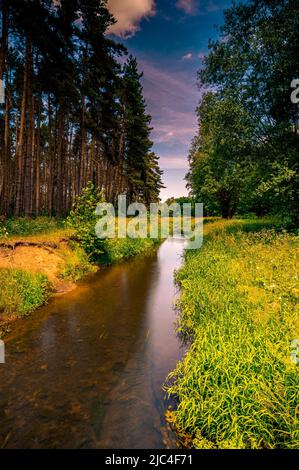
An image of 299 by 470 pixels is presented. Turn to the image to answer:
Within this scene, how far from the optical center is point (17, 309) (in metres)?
7.54

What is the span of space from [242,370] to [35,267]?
27.4 ft

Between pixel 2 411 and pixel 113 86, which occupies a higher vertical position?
pixel 113 86

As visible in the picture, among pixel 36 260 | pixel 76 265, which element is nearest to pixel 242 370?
pixel 36 260

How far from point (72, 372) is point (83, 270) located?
7478mm

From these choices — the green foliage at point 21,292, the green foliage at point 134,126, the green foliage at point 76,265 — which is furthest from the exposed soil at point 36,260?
the green foliage at point 134,126

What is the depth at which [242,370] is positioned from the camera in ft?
12.9

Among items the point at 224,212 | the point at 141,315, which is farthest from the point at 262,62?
the point at 224,212

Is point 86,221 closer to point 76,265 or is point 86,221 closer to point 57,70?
point 76,265

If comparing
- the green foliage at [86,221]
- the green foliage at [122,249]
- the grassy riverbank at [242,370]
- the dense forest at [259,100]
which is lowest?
the grassy riverbank at [242,370]

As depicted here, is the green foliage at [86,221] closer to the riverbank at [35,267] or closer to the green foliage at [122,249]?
the riverbank at [35,267]

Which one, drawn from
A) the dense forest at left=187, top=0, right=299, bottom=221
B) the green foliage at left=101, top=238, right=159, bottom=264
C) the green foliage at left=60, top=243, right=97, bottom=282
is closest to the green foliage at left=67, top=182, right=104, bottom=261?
the green foliage at left=60, top=243, right=97, bottom=282

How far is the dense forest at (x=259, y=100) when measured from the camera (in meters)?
12.5

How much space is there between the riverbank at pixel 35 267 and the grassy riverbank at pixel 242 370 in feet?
16.4
